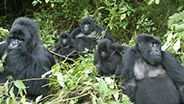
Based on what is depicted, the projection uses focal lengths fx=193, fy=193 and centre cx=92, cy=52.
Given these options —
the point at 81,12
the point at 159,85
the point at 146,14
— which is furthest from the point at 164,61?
the point at 81,12

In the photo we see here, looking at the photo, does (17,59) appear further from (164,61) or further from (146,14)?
(146,14)

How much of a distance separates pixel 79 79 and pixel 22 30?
953mm

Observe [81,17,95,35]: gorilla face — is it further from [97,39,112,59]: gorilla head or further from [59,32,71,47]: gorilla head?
[97,39,112,59]: gorilla head

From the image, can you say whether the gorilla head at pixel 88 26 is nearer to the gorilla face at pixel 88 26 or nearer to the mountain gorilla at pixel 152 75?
the gorilla face at pixel 88 26

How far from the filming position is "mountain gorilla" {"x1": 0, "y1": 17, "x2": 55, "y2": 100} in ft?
7.84

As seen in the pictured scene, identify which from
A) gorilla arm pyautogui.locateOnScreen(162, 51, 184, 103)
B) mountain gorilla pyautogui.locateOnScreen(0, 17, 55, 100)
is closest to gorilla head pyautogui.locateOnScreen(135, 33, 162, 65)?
gorilla arm pyautogui.locateOnScreen(162, 51, 184, 103)

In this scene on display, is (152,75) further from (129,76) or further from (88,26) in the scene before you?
(88,26)

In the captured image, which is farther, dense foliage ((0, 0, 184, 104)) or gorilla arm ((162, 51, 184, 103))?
dense foliage ((0, 0, 184, 104))

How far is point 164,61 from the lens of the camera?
240 centimetres

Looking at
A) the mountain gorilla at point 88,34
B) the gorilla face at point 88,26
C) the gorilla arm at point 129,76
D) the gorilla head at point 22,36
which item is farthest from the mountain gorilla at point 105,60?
the gorilla face at point 88,26

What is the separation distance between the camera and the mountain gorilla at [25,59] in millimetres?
2389

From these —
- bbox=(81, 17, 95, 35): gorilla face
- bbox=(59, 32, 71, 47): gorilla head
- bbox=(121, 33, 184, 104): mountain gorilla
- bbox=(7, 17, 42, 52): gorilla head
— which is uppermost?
bbox=(7, 17, 42, 52): gorilla head

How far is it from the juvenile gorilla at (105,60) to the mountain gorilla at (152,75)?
0.71m

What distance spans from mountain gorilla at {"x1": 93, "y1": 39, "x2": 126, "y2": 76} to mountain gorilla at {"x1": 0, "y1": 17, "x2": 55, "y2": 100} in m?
0.96
